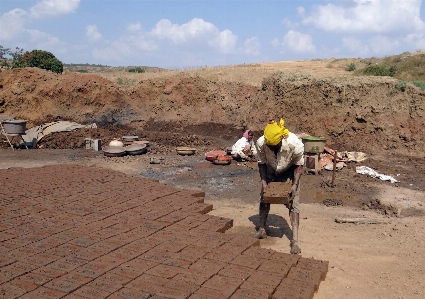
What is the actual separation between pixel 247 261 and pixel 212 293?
0.78m

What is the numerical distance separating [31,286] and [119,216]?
1.92m

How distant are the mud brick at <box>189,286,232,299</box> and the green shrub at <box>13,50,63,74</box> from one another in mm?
29098

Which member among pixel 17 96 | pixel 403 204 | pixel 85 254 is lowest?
pixel 403 204

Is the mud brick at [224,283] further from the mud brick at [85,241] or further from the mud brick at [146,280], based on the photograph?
the mud brick at [85,241]

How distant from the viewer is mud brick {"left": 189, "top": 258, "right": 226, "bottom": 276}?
3960mm

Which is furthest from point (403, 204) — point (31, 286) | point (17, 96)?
point (17, 96)

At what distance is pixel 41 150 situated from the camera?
519 inches

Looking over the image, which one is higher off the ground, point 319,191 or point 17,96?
point 17,96

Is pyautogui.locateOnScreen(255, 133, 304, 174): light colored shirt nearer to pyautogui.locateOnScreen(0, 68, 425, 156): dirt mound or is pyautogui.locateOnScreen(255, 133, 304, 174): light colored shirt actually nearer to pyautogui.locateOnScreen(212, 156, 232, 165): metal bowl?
pyautogui.locateOnScreen(212, 156, 232, 165): metal bowl

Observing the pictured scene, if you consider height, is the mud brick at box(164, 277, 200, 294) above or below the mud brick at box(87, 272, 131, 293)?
below

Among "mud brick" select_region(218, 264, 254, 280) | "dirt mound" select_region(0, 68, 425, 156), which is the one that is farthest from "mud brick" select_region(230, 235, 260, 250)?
"dirt mound" select_region(0, 68, 425, 156)

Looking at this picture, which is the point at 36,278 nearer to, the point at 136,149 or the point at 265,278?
the point at 265,278

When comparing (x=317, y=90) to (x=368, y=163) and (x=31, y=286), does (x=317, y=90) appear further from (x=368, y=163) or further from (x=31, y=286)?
(x=31, y=286)

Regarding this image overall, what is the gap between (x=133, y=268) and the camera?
3953 mm
